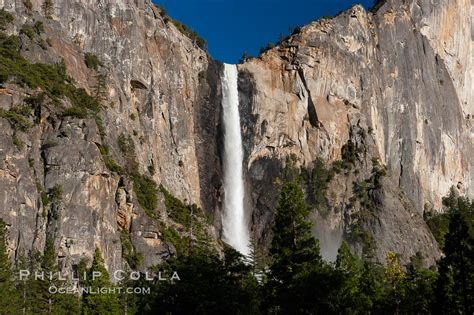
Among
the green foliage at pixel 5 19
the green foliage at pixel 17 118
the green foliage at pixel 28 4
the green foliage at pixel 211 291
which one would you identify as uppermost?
the green foliage at pixel 28 4

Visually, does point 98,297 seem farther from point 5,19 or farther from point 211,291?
point 5,19

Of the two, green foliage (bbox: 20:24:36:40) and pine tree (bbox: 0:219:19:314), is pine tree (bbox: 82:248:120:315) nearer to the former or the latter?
pine tree (bbox: 0:219:19:314)

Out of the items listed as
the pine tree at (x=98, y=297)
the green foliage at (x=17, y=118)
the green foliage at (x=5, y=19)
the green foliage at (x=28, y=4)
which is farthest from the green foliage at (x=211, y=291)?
the green foliage at (x=28, y=4)

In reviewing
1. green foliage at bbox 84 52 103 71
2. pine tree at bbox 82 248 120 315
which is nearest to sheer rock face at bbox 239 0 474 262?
green foliage at bbox 84 52 103 71

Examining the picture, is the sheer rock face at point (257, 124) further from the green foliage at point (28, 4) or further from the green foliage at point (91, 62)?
the green foliage at point (91, 62)

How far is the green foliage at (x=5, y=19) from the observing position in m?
66.5

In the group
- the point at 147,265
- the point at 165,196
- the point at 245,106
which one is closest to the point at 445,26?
the point at 245,106

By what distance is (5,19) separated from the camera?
220ft

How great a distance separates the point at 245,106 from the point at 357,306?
52.2 m

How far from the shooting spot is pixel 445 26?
116 meters

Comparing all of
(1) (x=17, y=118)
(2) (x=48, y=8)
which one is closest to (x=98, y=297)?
(1) (x=17, y=118)

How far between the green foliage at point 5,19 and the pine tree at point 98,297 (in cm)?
2861

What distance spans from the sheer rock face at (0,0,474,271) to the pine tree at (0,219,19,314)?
3.78 meters

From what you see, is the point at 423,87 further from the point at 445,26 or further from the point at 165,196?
the point at 165,196
